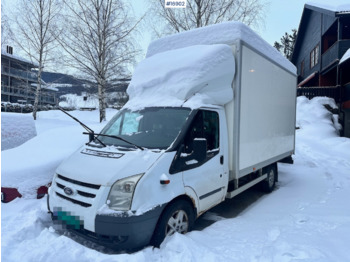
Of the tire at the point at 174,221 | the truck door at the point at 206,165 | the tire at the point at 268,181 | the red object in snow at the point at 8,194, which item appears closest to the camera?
the tire at the point at 174,221

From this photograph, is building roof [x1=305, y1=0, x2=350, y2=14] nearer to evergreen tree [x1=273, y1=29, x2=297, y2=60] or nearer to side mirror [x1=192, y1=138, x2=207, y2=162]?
side mirror [x1=192, y1=138, x2=207, y2=162]

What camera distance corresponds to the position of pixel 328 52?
19.6 m

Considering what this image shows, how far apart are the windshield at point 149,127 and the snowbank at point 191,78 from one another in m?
0.16

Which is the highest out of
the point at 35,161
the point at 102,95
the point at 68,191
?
the point at 102,95

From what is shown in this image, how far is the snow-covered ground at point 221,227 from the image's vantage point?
3.04 metres

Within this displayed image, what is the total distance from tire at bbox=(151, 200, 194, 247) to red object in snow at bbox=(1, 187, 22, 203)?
2620 mm

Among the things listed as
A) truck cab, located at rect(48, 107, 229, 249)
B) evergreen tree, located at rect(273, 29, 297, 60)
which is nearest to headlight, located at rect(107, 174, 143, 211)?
truck cab, located at rect(48, 107, 229, 249)

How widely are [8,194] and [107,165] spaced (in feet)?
7.43

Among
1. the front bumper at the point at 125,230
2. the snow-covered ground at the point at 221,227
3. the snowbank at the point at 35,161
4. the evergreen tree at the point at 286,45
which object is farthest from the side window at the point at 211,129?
the evergreen tree at the point at 286,45

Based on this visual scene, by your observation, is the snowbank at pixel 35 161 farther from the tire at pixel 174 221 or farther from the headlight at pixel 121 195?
the tire at pixel 174 221

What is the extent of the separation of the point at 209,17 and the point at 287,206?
14836 millimetres

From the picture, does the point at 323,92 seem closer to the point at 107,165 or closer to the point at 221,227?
the point at 221,227

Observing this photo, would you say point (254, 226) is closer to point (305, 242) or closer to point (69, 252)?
point (305, 242)

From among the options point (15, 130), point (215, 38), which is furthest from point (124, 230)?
point (15, 130)
